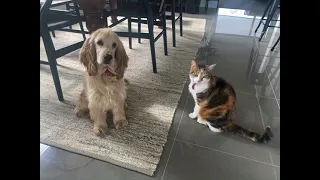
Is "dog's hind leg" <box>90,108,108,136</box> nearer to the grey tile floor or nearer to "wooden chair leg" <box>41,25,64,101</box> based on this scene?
the grey tile floor

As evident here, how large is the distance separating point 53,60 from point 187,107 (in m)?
0.85

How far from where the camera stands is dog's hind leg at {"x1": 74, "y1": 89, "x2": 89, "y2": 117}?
109 cm

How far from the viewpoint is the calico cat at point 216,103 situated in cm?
100

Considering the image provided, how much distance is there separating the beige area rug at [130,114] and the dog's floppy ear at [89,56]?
169 mm

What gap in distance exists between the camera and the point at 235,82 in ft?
4.99

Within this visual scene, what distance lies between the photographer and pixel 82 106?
110 centimetres

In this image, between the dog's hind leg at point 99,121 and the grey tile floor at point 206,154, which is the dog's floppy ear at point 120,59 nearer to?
the dog's hind leg at point 99,121

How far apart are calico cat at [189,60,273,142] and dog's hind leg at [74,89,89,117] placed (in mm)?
631

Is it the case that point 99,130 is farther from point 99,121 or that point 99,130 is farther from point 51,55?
point 51,55

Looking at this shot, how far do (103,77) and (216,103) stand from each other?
600 millimetres

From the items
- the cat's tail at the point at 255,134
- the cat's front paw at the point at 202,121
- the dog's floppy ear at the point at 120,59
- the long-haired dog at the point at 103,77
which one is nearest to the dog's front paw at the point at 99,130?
the long-haired dog at the point at 103,77

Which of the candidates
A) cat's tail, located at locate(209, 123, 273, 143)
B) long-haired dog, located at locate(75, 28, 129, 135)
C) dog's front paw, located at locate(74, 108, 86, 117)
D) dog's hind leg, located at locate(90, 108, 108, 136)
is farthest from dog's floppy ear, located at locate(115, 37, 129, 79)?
cat's tail, located at locate(209, 123, 273, 143)

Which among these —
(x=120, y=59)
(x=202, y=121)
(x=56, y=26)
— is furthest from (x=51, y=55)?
(x=202, y=121)
